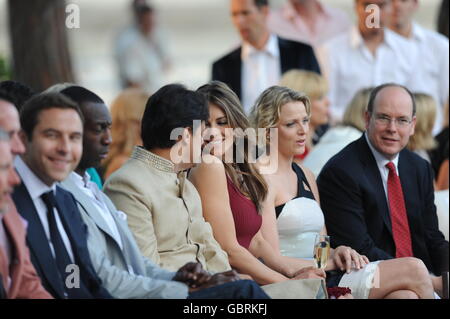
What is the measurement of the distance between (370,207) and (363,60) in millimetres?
3776

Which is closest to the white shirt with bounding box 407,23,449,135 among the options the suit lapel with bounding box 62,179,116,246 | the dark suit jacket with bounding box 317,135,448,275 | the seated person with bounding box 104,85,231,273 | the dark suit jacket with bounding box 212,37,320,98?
the dark suit jacket with bounding box 212,37,320,98

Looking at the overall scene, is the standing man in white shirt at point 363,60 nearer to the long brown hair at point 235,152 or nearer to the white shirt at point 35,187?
the long brown hair at point 235,152

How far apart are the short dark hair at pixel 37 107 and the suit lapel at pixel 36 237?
0.80 feet

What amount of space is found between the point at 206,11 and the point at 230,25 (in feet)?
10.8

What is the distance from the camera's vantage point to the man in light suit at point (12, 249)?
448 cm

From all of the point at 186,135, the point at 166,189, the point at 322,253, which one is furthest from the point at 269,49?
the point at 166,189

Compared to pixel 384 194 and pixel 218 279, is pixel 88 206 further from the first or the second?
pixel 384 194

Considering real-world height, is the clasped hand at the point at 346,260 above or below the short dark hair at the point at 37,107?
below

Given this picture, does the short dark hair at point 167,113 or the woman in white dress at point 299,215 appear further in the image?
the woman in white dress at point 299,215

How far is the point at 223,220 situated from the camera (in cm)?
595

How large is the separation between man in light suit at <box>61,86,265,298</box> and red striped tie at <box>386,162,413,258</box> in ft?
5.96

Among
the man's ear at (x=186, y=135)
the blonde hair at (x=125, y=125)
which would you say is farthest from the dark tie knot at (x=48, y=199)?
the blonde hair at (x=125, y=125)

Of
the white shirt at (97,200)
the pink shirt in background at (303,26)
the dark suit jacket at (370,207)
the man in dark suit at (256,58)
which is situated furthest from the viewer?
the pink shirt in background at (303,26)

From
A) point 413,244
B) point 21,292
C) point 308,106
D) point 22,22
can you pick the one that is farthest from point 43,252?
point 22,22
